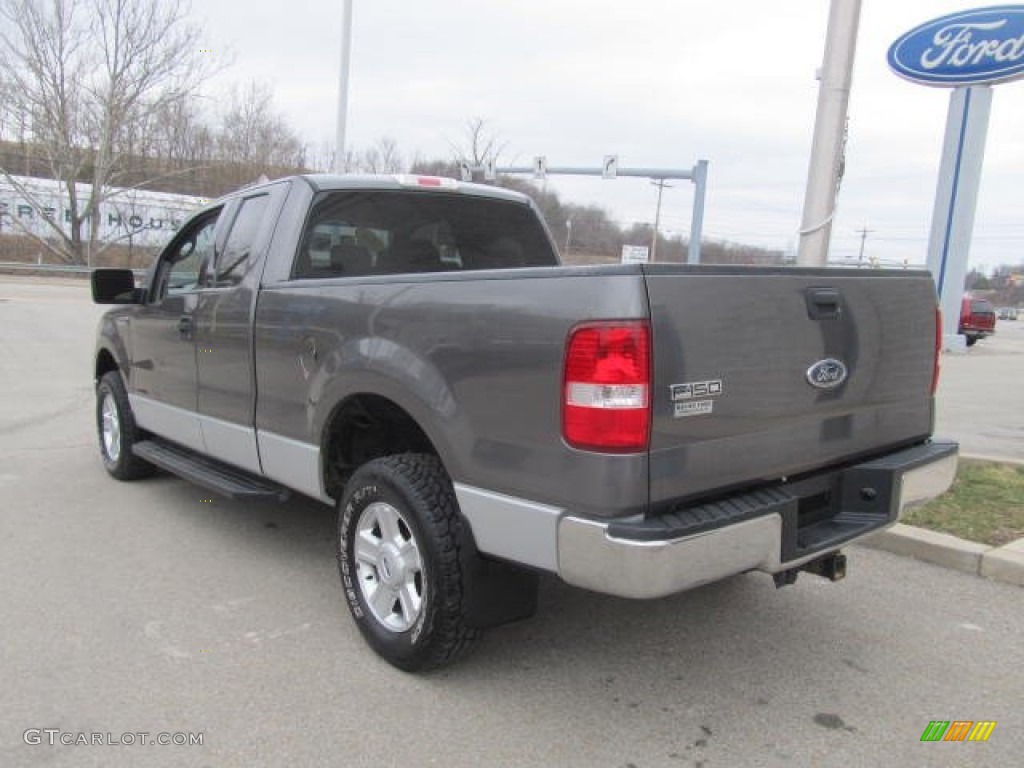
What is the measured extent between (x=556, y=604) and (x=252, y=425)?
5.69ft

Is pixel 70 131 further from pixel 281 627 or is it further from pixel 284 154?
pixel 281 627

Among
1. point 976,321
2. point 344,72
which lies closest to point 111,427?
point 344,72

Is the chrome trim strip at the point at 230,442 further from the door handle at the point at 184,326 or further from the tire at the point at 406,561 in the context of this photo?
the tire at the point at 406,561

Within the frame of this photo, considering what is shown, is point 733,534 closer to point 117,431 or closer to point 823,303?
point 823,303

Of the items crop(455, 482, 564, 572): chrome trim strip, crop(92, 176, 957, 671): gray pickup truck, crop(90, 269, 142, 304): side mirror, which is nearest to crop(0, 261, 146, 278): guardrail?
crop(90, 269, 142, 304): side mirror

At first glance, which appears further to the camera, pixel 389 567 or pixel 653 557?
pixel 389 567

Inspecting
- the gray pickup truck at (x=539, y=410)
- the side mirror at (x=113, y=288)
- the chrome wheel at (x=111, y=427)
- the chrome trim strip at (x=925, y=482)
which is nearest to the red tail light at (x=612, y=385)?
the gray pickup truck at (x=539, y=410)

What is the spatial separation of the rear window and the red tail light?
6.75ft

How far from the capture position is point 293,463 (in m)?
3.81

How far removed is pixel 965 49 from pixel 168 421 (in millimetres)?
17530

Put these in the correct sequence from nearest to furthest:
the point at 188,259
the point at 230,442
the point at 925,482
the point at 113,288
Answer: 1. the point at 925,482
2. the point at 230,442
3. the point at 188,259
4. the point at 113,288

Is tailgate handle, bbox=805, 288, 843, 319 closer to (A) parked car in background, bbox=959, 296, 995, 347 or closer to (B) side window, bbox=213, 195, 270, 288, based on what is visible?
(B) side window, bbox=213, 195, 270, 288

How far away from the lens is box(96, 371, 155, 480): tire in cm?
566

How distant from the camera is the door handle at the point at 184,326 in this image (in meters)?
4.59
